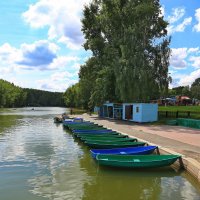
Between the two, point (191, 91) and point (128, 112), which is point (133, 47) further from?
point (191, 91)

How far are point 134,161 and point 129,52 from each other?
30.8 m

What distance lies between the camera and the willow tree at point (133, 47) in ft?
148

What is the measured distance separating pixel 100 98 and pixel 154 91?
26.6 feet

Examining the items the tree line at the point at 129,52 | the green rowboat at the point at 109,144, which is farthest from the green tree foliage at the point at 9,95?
the green rowboat at the point at 109,144

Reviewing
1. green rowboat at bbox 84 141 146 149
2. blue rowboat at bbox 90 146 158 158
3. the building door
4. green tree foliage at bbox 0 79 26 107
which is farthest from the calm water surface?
green tree foliage at bbox 0 79 26 107

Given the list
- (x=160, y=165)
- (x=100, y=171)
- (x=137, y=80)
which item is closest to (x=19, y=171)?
(x=100, y=171)

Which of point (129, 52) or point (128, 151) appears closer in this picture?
point (128, 151)

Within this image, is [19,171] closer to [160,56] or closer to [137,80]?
[137,80]

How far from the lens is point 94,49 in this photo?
52969 millimetres

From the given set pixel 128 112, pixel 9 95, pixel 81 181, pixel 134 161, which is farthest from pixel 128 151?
pixel 9 95

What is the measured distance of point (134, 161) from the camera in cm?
1631

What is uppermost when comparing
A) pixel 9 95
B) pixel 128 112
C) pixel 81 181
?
pixel 9 95

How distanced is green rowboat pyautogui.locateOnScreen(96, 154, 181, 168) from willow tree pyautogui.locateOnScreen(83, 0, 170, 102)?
28.2m

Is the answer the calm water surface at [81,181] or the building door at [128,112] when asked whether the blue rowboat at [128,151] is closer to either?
the calm water surface at [81,181]
